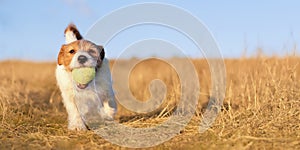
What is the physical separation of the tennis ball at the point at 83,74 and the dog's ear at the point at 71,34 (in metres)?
0.76

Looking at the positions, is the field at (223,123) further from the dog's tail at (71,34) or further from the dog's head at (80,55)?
the dog's tail at (71,34)

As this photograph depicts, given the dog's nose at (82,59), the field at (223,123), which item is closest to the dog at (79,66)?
the dog's nose at (82,59)

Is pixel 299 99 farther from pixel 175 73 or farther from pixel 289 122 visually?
pixel 175 73

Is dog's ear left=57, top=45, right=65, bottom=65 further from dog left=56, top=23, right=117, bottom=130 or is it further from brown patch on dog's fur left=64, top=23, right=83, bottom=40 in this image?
brown patch on dog's fur left=64, top=23, right=83, bottom=40

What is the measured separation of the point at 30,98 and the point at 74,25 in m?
2.56

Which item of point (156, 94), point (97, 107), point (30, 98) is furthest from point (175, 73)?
point (97, 107)

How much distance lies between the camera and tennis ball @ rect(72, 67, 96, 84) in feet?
15.1

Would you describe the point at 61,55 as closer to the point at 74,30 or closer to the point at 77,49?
the point at 77,49

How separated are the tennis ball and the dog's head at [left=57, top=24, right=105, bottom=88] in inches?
1.7

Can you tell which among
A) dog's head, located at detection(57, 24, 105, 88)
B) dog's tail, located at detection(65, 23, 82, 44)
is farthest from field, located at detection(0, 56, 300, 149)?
dog's tail, located at detection(65, 23, 82, 44)

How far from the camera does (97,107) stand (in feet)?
17.4

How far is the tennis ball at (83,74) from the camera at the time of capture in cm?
459

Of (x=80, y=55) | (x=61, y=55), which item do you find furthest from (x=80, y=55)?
(x=61, y=55)

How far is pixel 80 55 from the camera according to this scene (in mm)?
4562
